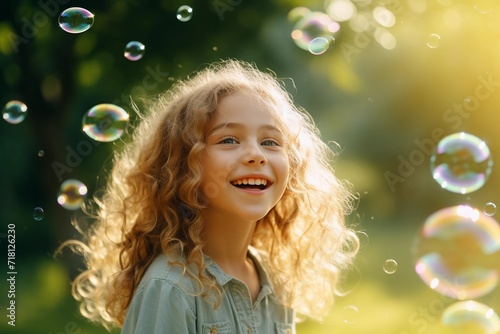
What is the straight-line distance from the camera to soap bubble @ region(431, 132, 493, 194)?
2406mm

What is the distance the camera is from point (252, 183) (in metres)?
1.63

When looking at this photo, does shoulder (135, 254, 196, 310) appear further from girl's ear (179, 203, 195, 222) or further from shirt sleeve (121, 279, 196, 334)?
girl's ear (179, 203, 195, 222)

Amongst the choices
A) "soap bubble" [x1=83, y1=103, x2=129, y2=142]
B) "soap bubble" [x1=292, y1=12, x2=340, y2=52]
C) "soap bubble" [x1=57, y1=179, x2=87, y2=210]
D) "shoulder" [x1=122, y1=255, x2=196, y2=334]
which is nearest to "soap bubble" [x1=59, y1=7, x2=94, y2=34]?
"soap bubble" [x1=83, y1=103, x2=129, y2=142]

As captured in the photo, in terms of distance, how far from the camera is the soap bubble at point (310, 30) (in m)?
2.57

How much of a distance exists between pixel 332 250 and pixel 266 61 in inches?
82.8

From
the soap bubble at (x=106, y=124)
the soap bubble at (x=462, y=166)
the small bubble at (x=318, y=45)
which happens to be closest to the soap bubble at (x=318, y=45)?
the small bubble at (x=318, y=45)

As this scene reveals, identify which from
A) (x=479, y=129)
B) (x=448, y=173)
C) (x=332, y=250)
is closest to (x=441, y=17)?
(x=479, y=129)

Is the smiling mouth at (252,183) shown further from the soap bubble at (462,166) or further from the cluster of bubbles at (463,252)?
the soap bubble at (462,166)

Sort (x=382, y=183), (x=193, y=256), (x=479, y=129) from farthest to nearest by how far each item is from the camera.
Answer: (x=382, y=183) < (x=479, y=129) < (x=193, y=256)

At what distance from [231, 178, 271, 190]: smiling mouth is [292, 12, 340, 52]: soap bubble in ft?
3.20

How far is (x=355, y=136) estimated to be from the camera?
4793 mm

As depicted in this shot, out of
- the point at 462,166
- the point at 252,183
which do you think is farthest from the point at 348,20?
the point at 252,183

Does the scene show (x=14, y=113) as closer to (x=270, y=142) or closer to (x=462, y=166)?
(x=270, y=142)

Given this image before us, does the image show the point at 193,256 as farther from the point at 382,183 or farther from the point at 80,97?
the point at 382,183
